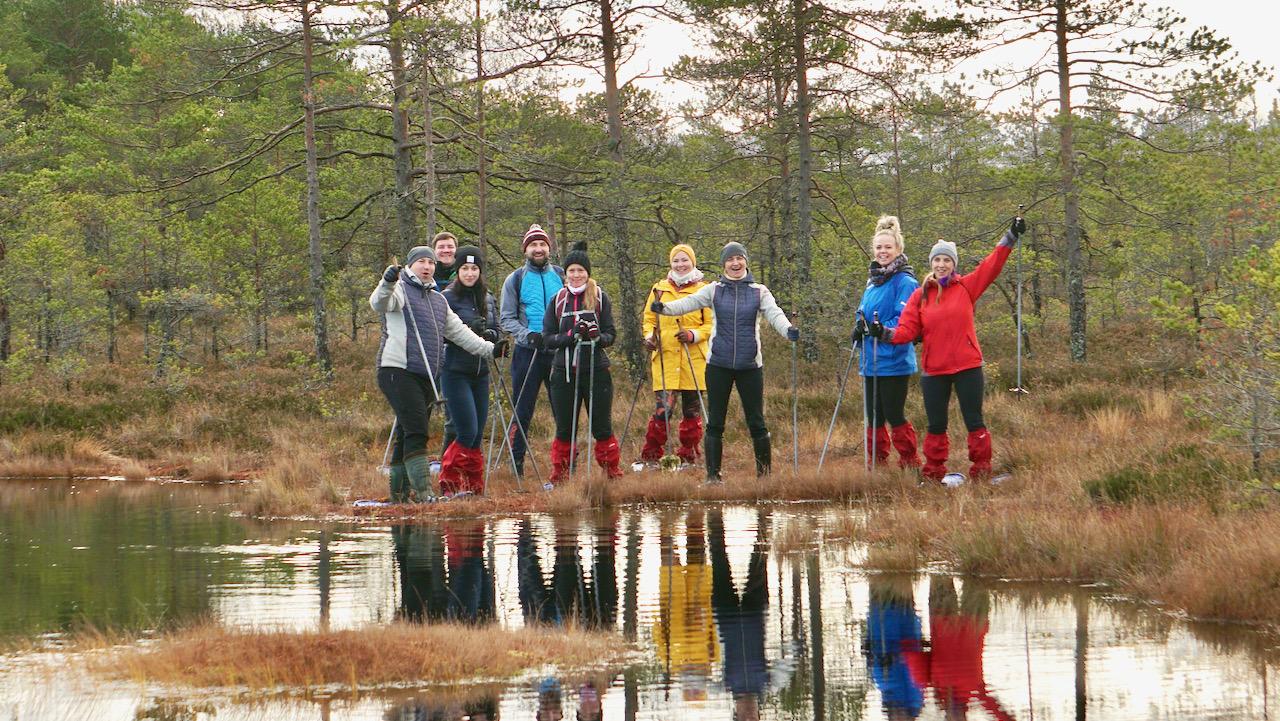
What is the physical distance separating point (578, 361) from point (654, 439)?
1563 mm

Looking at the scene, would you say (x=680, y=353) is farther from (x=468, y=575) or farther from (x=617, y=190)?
(x=617, y=190)

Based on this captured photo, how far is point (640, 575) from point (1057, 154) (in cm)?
1806

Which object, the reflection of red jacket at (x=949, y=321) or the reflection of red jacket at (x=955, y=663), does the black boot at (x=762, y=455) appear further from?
the reflection of red jacket at (x=955, y=663)

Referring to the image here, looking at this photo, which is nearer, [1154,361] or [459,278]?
[459,278]

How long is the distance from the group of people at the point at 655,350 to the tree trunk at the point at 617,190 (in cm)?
1044

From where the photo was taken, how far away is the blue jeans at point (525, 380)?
13.6m

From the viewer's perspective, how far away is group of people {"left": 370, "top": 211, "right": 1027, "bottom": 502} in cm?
1160

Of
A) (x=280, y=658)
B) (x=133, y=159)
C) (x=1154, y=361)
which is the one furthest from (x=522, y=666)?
(x=133, y=159)

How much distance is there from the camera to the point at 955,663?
5605 millimetres

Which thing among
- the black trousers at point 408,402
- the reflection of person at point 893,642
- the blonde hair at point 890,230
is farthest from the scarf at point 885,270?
the reflection of person at point 893,642

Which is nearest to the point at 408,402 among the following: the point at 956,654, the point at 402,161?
the point at 956,654

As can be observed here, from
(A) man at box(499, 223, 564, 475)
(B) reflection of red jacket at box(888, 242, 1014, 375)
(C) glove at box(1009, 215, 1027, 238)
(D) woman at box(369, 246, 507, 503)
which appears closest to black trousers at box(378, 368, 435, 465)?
(D) woman at box(369, 246, 507, 503)

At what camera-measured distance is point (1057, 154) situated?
2384 centimetres

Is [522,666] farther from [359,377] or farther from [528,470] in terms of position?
[359,377]
